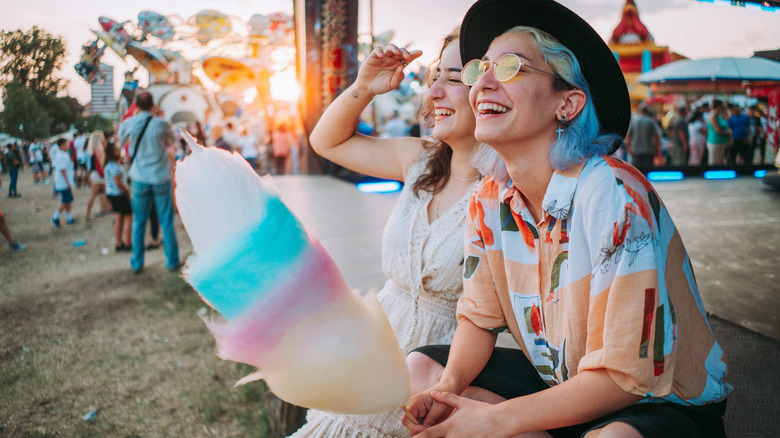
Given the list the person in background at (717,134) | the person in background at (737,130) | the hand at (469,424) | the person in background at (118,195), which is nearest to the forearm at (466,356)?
the hand at (469,424)

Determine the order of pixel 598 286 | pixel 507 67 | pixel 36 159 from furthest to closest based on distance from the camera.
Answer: pixel 36 159 → pixel 507 67 → pixel 598 286

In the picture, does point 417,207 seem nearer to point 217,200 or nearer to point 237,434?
point 217,200

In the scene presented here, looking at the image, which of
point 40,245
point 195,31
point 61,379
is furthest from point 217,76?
point 61,379

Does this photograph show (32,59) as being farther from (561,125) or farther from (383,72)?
(561,125)

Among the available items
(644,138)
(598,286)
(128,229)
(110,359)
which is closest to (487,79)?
(598,286)

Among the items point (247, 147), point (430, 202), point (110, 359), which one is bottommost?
point (110, 359)

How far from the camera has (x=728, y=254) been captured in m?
3.95

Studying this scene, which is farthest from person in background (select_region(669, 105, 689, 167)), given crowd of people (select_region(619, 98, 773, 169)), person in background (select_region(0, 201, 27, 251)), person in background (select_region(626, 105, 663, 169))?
person in background (select_region(0, 201, 27, 251))

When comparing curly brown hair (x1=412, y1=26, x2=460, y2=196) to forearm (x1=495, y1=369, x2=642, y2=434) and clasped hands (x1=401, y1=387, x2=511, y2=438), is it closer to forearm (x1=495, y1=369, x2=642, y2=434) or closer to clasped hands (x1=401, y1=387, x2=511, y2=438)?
clasped hands (x1=401, y1=387, x2=511, y2=438)

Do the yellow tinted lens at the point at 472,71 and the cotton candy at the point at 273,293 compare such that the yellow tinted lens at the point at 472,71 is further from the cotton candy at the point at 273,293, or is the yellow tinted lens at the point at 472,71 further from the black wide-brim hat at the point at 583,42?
the cotton candy at the point at 273,293

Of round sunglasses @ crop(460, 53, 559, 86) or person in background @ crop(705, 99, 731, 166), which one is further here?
person in background @ crop(705, 99, 731, 166)

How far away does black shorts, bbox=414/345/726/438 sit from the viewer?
1028 mm

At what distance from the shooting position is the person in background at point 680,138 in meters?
11.5

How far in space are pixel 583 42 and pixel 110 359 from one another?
3.59 m
